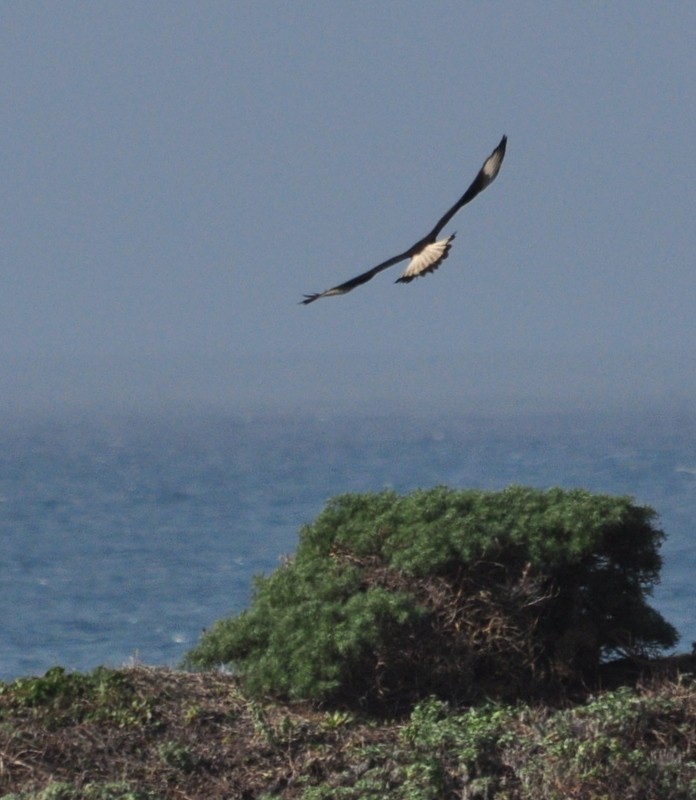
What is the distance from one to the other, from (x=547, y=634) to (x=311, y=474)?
189 ft

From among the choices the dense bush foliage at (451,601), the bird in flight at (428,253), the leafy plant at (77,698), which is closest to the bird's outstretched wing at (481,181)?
the bird in flight at (428,253)

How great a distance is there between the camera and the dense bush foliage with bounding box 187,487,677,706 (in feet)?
31.7

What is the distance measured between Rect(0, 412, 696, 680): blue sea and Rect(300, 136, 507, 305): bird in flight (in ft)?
10.8

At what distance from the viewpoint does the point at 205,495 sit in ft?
194

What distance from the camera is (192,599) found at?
29.2 metres

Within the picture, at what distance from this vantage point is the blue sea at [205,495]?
86.0ft

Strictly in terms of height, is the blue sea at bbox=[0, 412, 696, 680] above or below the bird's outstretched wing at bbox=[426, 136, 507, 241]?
below

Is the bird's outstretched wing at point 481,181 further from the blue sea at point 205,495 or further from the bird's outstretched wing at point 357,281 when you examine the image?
the blue sea at point 205,495

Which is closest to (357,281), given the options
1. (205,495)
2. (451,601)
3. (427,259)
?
(427,259)

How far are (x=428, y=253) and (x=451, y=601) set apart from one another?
2.20 meters

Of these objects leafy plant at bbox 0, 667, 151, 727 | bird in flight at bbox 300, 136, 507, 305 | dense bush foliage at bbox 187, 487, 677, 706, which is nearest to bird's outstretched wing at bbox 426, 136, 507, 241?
bird in flight at bbox 300, 136, 507, 305

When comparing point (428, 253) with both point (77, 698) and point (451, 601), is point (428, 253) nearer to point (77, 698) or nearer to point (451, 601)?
point (451, 601)

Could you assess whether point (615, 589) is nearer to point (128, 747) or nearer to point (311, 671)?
point (311, 671)

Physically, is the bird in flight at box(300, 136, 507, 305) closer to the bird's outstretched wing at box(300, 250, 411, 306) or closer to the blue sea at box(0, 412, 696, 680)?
the bird's outstretched wing at box(300, 250, 411, 306)
